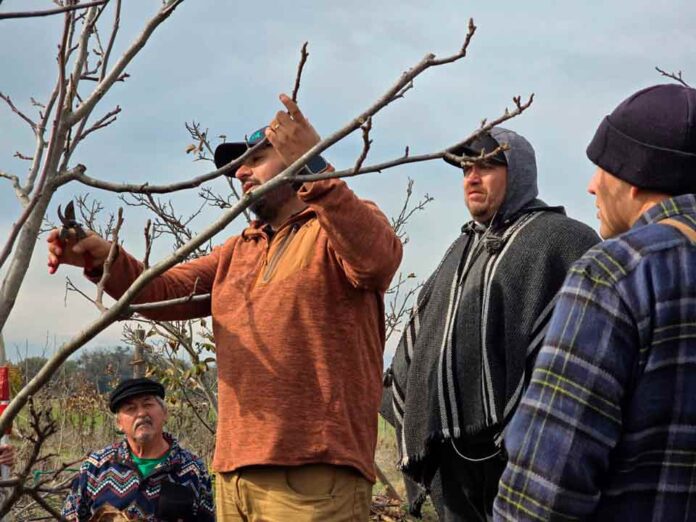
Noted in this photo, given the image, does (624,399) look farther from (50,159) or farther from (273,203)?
(273,203)

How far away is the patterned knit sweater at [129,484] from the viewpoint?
198 inches

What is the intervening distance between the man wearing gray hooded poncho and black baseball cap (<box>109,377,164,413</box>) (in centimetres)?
173

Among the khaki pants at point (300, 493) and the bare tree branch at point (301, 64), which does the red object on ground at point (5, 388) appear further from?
the bare tree branch at point (301, 64)

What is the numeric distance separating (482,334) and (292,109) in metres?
1.26

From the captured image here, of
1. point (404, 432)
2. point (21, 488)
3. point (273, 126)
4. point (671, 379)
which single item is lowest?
point (21, 488)

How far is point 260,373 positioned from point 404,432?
2.60ft

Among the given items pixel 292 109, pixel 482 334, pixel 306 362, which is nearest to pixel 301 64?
pixel 292 109

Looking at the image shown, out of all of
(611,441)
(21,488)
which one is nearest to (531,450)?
(611,441)

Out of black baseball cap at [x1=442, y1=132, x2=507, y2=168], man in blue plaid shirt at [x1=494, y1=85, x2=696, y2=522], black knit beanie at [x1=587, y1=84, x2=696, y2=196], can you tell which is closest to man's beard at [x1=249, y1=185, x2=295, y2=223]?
black baseball cap at [x1=442, y1=132, x2=507, y2=168]

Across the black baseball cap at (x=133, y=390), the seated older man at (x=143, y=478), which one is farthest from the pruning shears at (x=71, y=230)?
the black baseball cap at (x=133, y=390)

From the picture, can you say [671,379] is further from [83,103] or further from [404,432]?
[404,432]

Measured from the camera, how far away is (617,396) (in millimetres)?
2053

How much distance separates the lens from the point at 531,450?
2102 mm

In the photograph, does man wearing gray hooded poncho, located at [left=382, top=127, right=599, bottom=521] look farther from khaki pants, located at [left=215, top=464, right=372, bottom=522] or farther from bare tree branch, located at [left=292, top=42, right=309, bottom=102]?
bare tree branch, located at [left=292, top=42, right=309, bottom=102]
